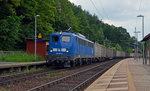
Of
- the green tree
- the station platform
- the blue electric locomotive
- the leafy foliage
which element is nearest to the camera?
the station platform

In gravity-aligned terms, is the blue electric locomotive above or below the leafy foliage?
below

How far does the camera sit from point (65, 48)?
24094 mm

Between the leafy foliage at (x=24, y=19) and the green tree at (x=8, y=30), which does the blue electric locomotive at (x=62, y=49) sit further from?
the green tree at (x=8, y=30)

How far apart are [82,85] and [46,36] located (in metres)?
40.8

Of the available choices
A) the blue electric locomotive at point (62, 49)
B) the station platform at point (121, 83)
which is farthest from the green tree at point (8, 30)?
the station platform at point (121, 83)

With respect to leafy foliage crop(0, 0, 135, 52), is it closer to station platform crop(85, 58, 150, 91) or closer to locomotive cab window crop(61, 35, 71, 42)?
locomotive cab window crop(61, 35, 71, 42)

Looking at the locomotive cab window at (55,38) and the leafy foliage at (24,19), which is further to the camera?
the leafy foliage at (24,19)

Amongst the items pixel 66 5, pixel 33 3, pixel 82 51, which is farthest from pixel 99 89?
pixel 66 5

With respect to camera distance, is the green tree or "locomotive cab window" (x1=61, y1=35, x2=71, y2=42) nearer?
"locomotive cab window" (x1=61, y1=35, x2=71, y2=42)

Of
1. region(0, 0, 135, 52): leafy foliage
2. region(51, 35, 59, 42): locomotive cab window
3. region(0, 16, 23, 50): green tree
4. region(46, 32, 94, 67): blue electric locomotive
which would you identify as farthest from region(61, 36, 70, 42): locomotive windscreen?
region(0, 16, 23, 50): green tree

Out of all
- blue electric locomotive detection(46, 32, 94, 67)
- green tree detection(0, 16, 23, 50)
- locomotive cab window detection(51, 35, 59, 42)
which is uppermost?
green tree detection(0, 16, 23, 50)

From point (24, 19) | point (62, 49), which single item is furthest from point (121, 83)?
point (24, 19)

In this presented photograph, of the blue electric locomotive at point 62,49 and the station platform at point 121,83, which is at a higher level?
the blue electric locomotive at point 62,49

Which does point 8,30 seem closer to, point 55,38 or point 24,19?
point 24,19
